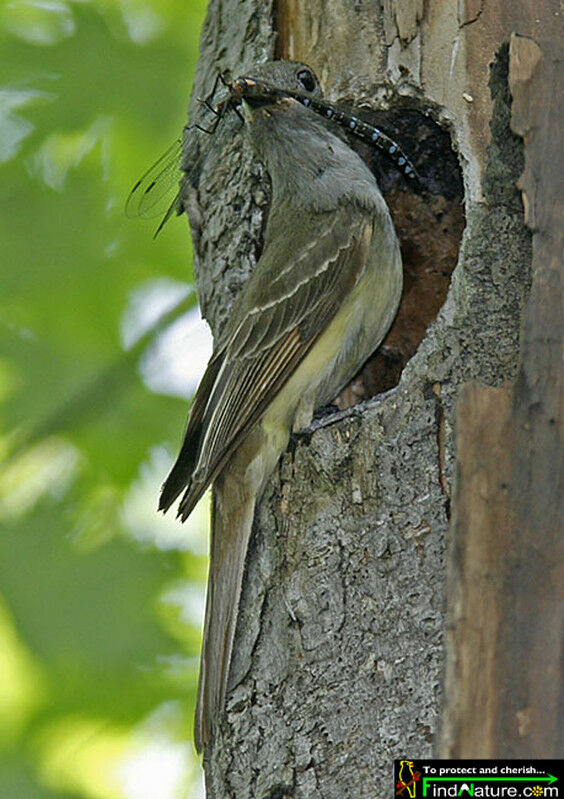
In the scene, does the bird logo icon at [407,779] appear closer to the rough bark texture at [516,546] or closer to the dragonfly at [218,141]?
the rough bark texture at [516,546]

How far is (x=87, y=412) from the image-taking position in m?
6.09

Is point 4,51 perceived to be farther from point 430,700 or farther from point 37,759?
point 430,700

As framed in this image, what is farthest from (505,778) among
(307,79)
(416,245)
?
(416,245)

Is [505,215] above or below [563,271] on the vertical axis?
above

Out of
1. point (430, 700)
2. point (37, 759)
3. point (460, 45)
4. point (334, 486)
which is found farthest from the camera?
point (37, 759)

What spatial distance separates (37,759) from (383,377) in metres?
2.47

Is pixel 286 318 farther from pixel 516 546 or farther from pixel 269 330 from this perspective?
pixel 516 546

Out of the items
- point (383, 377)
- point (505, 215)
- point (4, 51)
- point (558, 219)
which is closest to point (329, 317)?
point (383, 377)

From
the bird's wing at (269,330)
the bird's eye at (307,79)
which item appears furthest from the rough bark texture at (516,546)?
the bird's eye at (307,79)

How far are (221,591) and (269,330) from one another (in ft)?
3.81

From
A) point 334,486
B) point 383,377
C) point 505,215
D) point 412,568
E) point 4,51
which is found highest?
point 4,51

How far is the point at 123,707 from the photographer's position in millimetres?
5496

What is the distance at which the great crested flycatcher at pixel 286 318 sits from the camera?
14.1 ft

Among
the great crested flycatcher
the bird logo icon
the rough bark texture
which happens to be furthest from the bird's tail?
the rough bark texture
